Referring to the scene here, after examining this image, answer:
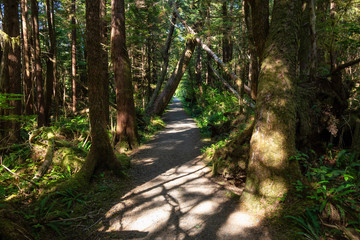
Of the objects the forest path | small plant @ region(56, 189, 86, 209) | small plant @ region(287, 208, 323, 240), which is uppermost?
A: small plant @ region(287, 208, 323, 240)

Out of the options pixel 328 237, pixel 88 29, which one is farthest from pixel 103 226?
pixel 88 29

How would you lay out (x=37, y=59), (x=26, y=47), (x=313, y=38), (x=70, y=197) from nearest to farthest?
(x=70, y=197)
(x=313, y=38)
(x=26, y=47)
(x=37, y=59)

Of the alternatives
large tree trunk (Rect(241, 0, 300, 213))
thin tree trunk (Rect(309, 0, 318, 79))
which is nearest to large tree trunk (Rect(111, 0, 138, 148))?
large tree trunk (Rect(241, 0, 300, 213))

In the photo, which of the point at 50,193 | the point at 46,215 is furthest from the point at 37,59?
the point at 46,215

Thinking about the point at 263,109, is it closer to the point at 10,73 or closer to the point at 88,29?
the point at 88,29

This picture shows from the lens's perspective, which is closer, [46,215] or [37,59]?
[46,215]

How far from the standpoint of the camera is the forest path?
10.5ft

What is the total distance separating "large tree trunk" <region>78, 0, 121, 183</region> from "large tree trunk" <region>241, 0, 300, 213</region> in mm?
4002

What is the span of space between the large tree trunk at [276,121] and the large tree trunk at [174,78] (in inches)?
426

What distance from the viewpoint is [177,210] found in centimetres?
390

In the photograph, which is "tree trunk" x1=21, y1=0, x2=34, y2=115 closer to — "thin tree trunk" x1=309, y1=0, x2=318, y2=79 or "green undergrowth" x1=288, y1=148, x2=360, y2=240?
"green undergrowth" x1=288, y1=148, x2=360, y2=240

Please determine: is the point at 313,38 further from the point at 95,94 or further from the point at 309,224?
the point at 95,94

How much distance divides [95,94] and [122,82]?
11.1ft

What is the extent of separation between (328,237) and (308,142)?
280 centimetres
